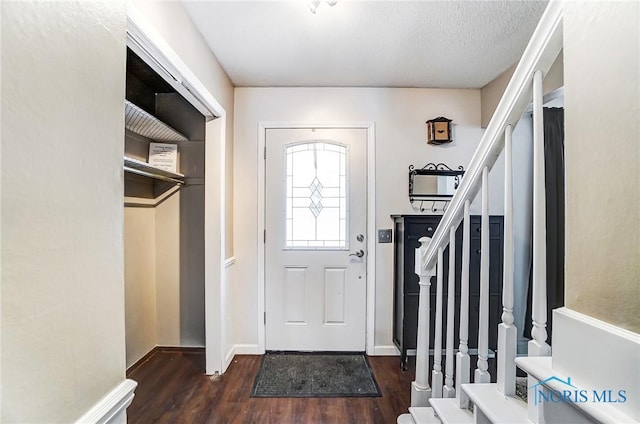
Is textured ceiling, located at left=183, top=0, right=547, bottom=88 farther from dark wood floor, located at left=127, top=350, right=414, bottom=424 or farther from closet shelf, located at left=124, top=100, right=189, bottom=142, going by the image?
dark wood floor, located at left=127, top=350, right=414, bottom=424

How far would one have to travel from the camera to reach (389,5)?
62.9 inches

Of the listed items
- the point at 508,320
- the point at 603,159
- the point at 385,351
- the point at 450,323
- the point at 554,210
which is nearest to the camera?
the point at 603,159

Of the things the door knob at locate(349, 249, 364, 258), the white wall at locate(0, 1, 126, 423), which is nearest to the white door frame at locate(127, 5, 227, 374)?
the door knob at locate(349, 249, 364, 258)

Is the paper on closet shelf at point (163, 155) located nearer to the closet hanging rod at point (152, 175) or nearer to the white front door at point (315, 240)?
the closet hanging rod at point (152, 175)

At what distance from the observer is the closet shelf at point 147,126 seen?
180 centimetres

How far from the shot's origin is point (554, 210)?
2.01 metres

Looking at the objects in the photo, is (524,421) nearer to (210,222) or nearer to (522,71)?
(522,71)

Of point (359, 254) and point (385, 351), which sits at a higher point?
point (359, 254)

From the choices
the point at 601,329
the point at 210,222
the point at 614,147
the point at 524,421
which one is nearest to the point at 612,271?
the point at 601,329

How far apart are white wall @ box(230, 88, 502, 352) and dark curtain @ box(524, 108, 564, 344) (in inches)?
19.5

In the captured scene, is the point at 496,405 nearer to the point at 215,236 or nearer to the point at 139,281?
the point at 215,236

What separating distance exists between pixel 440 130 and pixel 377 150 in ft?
1.93

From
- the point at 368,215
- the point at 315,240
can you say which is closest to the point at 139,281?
the point at 315,240

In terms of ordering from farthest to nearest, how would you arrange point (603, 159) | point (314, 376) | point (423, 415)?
point (314, 376) < point (423, 415) < point (603, 159)
